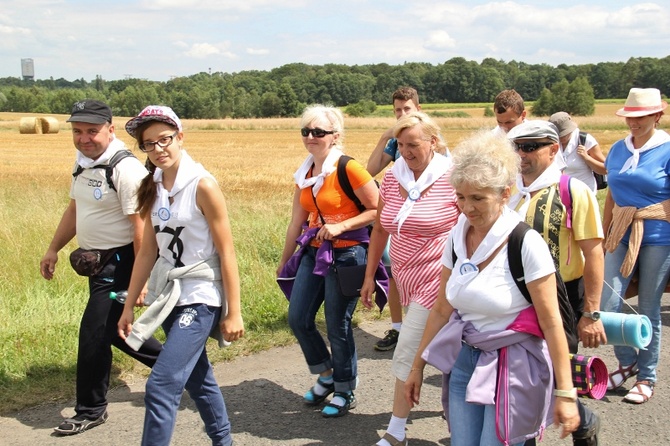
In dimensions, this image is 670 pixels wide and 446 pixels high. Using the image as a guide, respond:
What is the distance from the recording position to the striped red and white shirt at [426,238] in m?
3.91

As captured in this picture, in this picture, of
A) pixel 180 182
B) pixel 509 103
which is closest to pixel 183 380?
pixel 180 182

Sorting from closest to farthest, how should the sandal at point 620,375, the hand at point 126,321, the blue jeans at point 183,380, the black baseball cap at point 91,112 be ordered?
1. the blue jeans at point 183,380
2. the hand at point 126,321
3. the black baseball cap at point 91,112
4. the sandal at point 620,375

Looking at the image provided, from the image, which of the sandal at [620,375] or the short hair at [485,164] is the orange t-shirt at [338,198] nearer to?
the short hair at [485,164]

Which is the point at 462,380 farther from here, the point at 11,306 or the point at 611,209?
the point at 11,306

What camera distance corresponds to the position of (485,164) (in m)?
2.71

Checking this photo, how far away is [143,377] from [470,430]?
295 cm

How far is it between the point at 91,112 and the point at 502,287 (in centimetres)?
279

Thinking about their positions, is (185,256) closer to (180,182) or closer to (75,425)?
(180,182)

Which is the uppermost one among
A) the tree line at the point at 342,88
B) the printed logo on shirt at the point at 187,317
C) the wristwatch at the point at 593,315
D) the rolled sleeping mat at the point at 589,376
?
the tree line at the point at 342,88

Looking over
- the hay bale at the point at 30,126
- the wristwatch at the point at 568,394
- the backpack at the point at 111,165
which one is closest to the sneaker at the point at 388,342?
the backpack at the point at 111,165

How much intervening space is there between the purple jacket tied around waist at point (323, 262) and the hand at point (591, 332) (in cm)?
138

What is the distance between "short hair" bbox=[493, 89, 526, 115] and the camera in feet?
19.0

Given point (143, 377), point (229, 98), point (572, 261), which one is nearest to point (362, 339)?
point (143, 377)

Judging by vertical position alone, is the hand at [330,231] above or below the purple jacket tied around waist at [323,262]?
above
